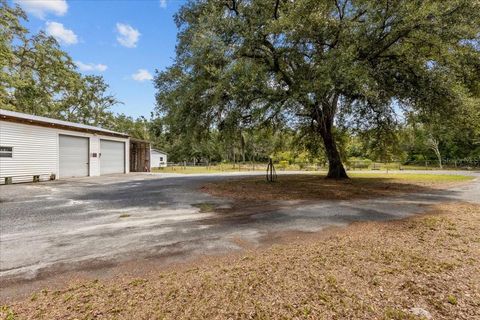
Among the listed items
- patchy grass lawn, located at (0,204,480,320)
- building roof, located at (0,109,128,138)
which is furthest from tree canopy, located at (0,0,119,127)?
patchy grass lawn, located at (0,204,480,320)

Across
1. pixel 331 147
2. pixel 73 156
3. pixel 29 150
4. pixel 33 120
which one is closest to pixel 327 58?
pixel 331 147

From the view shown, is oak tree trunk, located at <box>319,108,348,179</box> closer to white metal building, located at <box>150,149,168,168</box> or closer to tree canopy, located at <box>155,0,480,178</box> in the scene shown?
tree canopy, located at <box>155,0,480,178</box>

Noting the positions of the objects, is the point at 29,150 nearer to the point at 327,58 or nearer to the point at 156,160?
the point at 327,58

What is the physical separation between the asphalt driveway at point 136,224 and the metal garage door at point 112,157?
8.78 m

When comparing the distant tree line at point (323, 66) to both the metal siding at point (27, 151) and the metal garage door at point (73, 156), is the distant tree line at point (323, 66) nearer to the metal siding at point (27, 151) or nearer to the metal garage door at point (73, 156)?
the metal siding at point (27, 151)

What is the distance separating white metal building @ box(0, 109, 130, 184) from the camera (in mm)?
12078

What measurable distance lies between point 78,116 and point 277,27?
32.4 metres

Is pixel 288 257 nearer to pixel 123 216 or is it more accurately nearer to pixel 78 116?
pixel 123 216

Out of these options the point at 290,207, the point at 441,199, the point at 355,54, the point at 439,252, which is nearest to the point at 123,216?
the point at 290,207

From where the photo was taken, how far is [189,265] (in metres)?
3.46

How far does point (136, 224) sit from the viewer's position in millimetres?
5641

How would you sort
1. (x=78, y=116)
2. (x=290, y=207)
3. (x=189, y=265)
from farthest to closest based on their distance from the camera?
(x=78, y=116) → (x=290, y=207) → (x=189, y=265)

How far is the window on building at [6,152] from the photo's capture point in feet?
38.7

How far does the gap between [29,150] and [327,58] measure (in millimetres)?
14439
